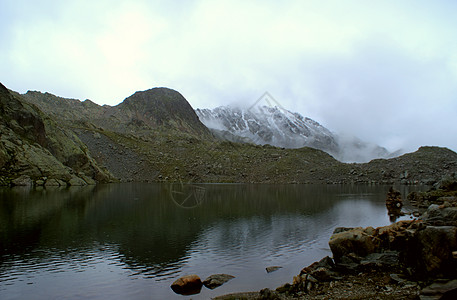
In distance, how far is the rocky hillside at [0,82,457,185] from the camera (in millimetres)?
85750

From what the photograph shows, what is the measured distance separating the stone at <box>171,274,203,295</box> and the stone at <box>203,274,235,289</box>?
0.44 meters

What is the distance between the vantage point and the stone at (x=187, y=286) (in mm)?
15172

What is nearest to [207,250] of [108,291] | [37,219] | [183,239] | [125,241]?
[183,239]

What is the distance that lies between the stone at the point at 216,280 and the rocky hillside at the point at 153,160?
79745mm

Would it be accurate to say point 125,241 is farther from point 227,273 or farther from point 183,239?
point 227,273

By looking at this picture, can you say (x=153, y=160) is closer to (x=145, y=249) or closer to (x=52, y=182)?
(x=52, y=182)

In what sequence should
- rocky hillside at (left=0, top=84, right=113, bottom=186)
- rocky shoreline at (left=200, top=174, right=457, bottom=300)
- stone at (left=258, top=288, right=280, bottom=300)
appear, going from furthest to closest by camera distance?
rocky hillside at (left=0, top=84, right=113, bottom=186) < stone at (left=258, top=288, right=280, bottom=300) < rocky shoreline at (left=200, top=174, right=457, bottom=300)

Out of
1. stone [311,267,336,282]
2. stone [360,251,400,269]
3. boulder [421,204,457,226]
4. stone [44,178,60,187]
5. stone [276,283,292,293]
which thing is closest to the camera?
stone [276,283,292,293]

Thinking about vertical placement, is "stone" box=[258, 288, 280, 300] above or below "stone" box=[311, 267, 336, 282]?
below

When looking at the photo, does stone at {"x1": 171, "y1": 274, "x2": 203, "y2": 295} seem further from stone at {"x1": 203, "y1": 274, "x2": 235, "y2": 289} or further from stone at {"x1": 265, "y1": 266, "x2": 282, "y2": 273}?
stone at {"x1": 265, "y1": 266, "x2": 282, "y2": 273}

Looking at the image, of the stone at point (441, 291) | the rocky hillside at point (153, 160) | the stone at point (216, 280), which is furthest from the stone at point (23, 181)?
the stone at point (441, 291)

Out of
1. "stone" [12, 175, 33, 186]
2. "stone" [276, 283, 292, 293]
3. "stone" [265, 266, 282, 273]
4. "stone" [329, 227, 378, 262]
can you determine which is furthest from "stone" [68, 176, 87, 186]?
"stone" [276, 283, 292, 293]

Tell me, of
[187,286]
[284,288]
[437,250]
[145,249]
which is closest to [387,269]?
[437,250]

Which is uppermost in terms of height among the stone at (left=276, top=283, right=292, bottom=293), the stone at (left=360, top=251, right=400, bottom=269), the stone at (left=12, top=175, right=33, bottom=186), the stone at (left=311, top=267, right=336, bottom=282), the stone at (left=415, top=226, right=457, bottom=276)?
the stone at (left=12, top=175, right=33, bottom=186)
